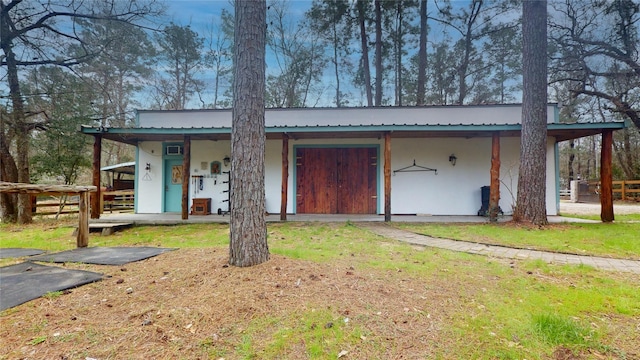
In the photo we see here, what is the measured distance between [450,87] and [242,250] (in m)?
15.9

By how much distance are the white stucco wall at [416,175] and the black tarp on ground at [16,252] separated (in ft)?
15.2

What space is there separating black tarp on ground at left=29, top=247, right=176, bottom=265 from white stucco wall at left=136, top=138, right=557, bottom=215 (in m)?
4.62

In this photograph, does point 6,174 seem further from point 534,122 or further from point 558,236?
point 534,122

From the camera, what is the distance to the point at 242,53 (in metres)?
3.03

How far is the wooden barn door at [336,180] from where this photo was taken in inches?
350

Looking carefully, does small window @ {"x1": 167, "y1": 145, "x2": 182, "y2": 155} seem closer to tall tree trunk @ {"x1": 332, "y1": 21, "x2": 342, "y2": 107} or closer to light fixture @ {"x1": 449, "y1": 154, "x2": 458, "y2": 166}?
light fixture @ {"x1": 449, "y1": 154, "x2": 458, "y2": 166}

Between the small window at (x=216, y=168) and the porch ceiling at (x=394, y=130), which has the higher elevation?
the porch ceiling at (x=394, y=130)

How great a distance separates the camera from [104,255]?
404cm

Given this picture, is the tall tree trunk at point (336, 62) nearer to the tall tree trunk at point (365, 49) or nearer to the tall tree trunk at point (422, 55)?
the tall tree trunk at point (365, 49)

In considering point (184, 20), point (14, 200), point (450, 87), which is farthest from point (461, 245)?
point (450, 87)

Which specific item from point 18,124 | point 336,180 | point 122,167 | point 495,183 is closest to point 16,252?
point 18,124

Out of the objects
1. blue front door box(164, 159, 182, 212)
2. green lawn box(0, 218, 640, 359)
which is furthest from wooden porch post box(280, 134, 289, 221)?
blue front door box(164, 159, 182, 212)

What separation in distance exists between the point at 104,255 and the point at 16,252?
1.49 m

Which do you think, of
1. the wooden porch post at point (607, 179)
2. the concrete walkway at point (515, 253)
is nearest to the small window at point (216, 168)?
the concrete walkway at point (515, 253)
